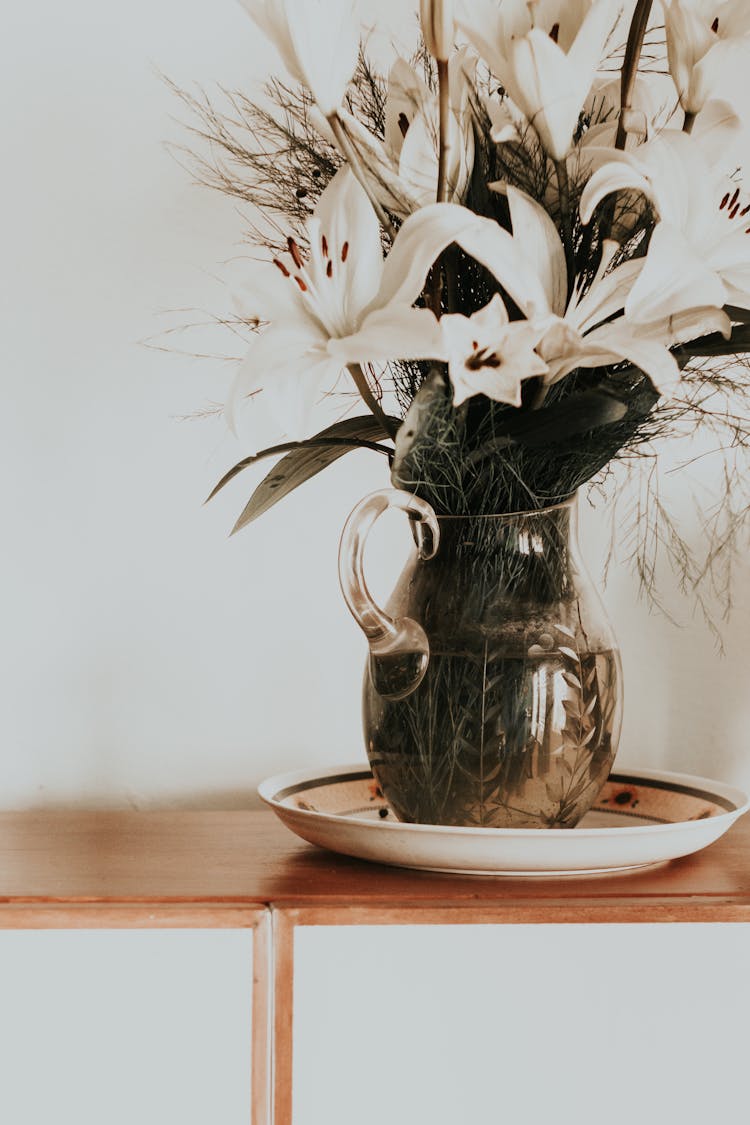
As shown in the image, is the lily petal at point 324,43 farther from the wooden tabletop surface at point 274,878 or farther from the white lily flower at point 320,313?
the wooden tabletop surface at point 274,878

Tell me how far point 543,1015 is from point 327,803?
0.23 m

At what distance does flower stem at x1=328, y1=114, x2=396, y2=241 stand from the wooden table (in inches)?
13.9

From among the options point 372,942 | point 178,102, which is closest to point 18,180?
point 178,102

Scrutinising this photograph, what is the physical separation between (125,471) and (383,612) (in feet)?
1.16

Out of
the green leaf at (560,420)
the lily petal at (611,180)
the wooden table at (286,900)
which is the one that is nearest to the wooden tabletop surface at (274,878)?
the wooden table at (286,900)

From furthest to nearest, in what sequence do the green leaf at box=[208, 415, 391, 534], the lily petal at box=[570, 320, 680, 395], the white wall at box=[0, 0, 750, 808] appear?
the white wall at box=[0, 0, 750, 808], the green leaf at box=[208, 415, 391, 534], the lily petal at box=[570, 320, 680, 395]

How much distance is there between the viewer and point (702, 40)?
24.2 inches

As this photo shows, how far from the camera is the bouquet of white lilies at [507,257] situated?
0.53 m

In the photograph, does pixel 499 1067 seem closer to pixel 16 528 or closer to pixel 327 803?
pixel 327 803

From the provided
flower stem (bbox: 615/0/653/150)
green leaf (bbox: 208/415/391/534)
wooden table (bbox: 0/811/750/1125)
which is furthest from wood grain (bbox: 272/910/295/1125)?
flower stem (bbox: 615/0/653/150)

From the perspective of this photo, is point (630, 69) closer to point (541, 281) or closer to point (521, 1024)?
point (541, 281)

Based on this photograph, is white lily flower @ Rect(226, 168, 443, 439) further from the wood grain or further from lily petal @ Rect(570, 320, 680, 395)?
the wood grain

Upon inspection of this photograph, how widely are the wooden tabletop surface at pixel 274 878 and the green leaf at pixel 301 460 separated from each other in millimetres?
194

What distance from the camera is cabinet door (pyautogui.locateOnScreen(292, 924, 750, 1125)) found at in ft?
1.71
